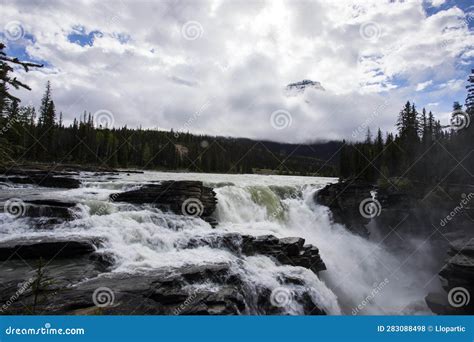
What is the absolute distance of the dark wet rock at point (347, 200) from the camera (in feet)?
110

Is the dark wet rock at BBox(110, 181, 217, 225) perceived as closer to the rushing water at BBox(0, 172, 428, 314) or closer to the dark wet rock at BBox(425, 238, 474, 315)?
the rushing water at BBox(0, 172, 428, 314)

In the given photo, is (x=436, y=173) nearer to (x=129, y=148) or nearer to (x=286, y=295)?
(x=286, y=295)

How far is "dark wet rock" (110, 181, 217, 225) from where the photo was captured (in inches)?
838

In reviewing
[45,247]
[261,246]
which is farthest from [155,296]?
[261,246]

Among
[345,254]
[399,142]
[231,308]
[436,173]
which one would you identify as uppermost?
[399,142]

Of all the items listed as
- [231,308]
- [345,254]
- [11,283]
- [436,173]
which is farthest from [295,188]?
[11,283]

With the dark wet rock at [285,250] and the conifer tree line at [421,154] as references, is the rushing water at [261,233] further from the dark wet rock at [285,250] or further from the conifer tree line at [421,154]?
the conifer tree line at [421,154]

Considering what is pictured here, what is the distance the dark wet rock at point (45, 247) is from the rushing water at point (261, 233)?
0.86 meters

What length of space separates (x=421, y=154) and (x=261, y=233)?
3745cm

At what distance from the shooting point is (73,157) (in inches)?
2781

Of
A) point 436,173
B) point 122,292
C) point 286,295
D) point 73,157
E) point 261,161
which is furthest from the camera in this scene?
point 261,161

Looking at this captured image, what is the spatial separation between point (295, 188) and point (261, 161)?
12308 cm

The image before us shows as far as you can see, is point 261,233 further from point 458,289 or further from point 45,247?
point 45,247

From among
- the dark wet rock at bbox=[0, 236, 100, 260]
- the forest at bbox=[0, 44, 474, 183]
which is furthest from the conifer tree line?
the dark wet rock at bbox=[0, 236, 100, 260]
